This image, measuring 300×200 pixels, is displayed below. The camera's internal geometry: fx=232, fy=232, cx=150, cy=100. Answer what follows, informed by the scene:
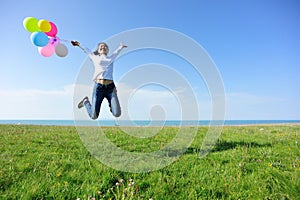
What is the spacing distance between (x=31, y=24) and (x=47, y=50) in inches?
36.3

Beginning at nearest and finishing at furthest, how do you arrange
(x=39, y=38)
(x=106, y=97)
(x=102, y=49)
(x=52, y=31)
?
1. (x=39, y=38)
2. (x=52, y=31)
3. (x=102, y=49)
4. (x=106, y=97)

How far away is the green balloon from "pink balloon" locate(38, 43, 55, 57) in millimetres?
631

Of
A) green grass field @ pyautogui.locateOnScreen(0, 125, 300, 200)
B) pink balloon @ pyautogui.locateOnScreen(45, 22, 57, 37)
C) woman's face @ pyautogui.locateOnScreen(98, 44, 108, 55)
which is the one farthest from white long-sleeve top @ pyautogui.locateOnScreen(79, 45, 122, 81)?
green grass field @ pyautogui.locateOnScreen(0, 125, 300, 200)

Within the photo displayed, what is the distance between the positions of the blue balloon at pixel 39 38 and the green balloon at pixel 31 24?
0.27 metres

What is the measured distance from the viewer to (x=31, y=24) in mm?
7012

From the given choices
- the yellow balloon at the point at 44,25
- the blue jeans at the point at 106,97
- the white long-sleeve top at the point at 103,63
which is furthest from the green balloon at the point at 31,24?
the blue jeans at the point at 106,97

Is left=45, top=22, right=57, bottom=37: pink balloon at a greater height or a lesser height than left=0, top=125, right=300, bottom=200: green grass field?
greater

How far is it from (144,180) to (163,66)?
4.67 m

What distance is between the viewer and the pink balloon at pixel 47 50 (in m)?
7.56

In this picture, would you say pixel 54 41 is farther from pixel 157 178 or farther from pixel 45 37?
pixel 157 178

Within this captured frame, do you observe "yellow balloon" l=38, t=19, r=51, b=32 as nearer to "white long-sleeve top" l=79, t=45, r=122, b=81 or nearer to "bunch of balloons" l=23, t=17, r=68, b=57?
"bunch of balloons" l=23, t=17, r=68, b=57

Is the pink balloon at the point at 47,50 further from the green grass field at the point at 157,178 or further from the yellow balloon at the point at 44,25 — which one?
the green grass field at the point at 157,178

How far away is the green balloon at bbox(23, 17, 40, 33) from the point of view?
691 centimetres

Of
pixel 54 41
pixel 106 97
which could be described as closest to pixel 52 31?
pixel 54 41
